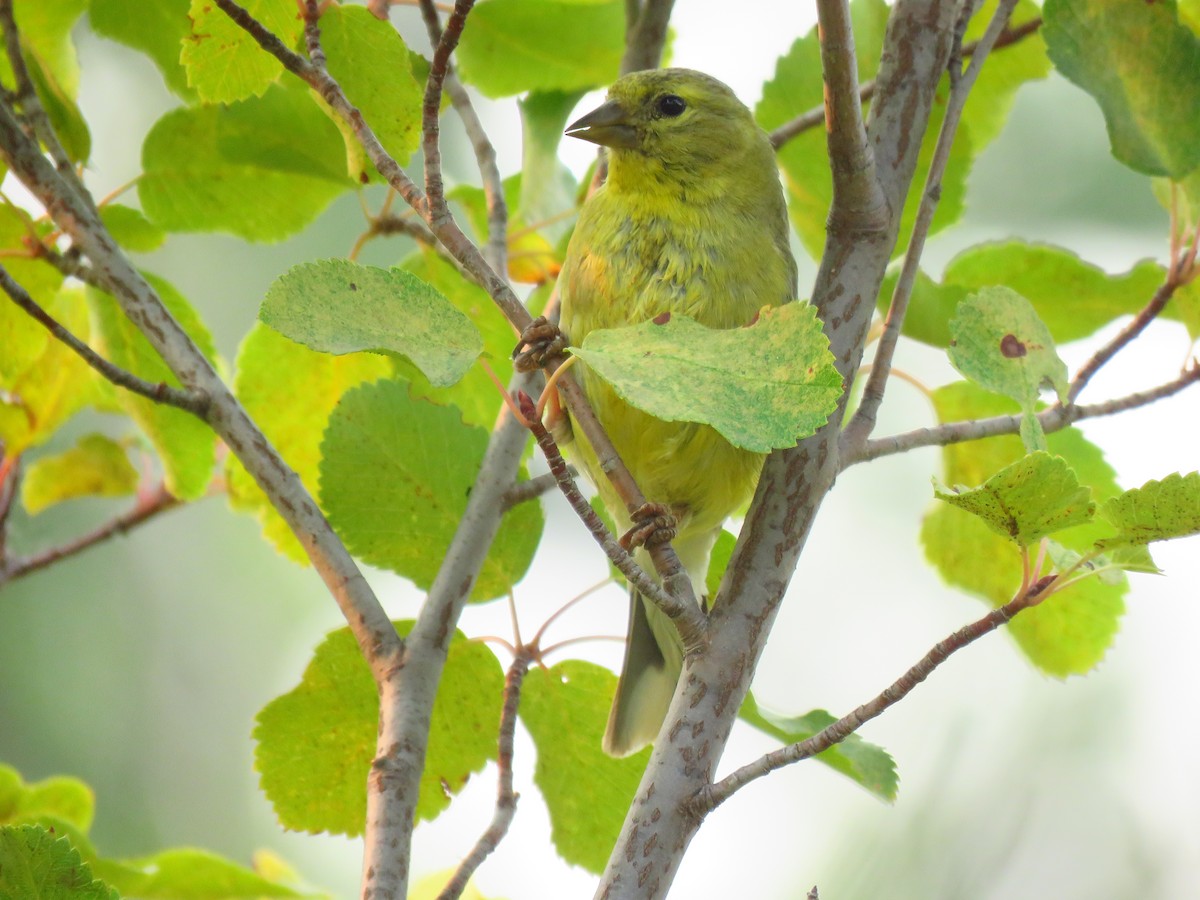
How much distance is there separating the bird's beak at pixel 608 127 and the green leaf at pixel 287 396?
1.95 feet

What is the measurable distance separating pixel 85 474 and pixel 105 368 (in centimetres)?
123

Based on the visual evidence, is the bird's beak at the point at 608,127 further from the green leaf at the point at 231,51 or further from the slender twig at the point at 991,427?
the slender twig at the point at 991,427

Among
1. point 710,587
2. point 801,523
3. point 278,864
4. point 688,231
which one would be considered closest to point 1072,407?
point 801,523

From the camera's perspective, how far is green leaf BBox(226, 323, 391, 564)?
6.59 feet

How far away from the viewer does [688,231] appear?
2195mm

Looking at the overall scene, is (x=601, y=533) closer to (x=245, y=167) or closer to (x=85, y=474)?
(x=245, y=167)

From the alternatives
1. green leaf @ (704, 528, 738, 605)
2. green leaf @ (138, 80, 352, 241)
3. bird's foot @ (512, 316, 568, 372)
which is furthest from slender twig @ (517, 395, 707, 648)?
green leaf @ (138, 80, 352, 241)

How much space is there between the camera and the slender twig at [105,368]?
4.81 feet

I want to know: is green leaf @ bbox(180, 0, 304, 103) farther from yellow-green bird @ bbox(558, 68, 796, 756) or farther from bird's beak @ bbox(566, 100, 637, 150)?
bird's beak @ bbox(566, 100, 637, 150)

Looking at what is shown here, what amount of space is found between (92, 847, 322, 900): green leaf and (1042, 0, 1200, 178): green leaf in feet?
4.72

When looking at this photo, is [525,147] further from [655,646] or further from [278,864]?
[278,864]

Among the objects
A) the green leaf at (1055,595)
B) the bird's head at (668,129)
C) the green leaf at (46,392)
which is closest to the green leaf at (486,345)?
the bird's head at (668,129)

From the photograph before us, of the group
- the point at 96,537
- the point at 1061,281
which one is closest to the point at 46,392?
the point at 96,537

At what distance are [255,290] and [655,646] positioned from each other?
312 centimetres
